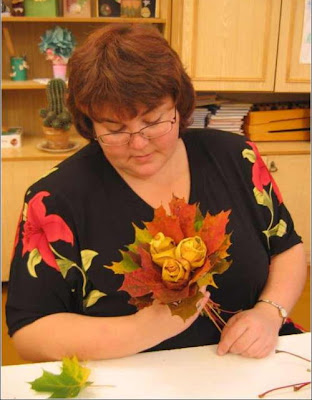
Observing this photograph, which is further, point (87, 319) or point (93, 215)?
point (93, 215)

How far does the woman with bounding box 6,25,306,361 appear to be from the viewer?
884 millimetres

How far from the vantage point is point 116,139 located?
38.1 inches

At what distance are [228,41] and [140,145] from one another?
1.48 metres

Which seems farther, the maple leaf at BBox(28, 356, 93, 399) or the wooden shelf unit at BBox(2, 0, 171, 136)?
the wooden shelf unit at BBox(2, 0, 171, 136)

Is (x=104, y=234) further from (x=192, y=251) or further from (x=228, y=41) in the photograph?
(x=228, y=41)

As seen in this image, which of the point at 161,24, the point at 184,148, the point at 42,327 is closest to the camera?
the point at 42,327

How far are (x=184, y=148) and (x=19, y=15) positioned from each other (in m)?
1.48

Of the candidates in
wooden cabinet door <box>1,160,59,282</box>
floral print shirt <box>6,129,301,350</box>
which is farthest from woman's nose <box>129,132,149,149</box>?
wooden cabinet door <box>1,160,59,282</box>

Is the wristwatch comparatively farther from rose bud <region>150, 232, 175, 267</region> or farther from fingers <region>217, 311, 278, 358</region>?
rose bud <region>150, 232, 175, 267</region>

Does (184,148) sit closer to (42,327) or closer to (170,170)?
(170,170)

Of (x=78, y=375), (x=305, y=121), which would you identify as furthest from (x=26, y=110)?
(x=78, y=375)

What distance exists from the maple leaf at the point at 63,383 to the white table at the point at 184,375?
0.6 inches

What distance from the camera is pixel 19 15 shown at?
2.22 metres

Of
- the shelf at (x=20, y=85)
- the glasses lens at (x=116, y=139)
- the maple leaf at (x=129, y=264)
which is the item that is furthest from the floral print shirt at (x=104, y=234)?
the shelf at (x=20, y=85)
